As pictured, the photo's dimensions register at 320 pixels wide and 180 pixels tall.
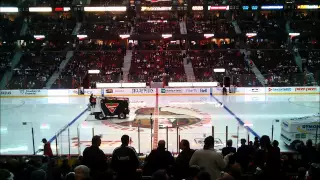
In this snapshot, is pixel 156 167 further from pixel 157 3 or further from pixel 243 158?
pixel 157 3

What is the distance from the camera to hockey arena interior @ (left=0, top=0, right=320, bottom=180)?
534 cm

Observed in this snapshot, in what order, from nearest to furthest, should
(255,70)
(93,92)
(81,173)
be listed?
(81,173) < (93,92) < (255,70)

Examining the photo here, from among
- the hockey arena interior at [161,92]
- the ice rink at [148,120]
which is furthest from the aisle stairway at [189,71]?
the ice rink at [148,120]

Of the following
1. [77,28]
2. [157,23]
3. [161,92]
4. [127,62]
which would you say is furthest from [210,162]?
[77,28]

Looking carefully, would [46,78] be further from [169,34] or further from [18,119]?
[169,34]

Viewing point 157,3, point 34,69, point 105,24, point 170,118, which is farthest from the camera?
A: point 105,24

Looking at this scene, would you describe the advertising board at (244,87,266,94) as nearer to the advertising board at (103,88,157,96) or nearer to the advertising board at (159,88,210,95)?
the advertising board at (159,88,210,95)

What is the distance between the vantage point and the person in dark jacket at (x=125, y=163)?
4.96 metres

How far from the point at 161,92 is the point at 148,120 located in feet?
38.6

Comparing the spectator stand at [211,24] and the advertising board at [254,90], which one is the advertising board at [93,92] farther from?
the spectator stand at [211,24]

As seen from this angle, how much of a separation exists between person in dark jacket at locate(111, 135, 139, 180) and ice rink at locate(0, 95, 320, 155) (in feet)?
14.1

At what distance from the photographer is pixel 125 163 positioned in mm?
5012

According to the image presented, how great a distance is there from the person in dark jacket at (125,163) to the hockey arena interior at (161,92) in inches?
0.6

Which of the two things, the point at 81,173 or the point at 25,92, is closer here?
the point at 81,173
